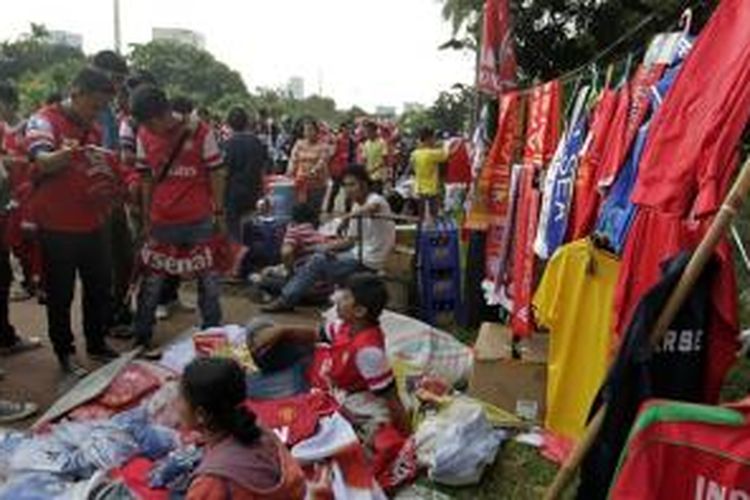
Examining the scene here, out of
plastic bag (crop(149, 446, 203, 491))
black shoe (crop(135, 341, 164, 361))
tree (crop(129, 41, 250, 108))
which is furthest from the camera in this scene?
tree (crop(129, 41, 250, 108))

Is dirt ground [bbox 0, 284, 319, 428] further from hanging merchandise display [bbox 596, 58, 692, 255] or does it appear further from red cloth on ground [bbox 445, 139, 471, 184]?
red cloth on ground [bbox 445, 139, 471, 184]

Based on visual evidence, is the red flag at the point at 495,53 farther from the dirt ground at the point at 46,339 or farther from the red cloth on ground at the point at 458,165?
the red cloth on ground at the point at 458,165

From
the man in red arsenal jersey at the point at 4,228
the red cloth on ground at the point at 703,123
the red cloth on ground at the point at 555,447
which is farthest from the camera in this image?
the man in red arsenal jersey at the point at 4,228

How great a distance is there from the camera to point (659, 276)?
3.69 metres

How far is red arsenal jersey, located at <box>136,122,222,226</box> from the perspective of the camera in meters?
6.45

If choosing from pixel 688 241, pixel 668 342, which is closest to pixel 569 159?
pixel 688 241

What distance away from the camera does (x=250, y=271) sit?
9.76m

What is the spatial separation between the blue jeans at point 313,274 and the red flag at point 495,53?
1.96 metres

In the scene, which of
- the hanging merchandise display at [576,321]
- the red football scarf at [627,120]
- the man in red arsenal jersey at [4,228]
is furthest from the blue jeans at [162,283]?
the red football scarf at [627,120]

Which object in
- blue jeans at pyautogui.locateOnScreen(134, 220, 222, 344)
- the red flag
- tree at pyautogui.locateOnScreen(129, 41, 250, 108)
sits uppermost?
tree at pyautogui.locateOnScreen(129, 41, 250, 108)

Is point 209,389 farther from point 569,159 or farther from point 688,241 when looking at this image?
point 569,159

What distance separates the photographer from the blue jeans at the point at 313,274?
841 centimetres

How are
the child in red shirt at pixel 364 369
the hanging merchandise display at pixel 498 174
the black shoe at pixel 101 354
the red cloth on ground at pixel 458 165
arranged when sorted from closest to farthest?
the child in red shirt at pixel 364 369 → the black shoe at pixel 101 354 → the hanging merchandise display at pixel 498 174 → the red cloth on ground at pixel 458 165

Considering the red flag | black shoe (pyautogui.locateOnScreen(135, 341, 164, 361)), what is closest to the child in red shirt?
black shoe (pyautogui.locateOnScreen(135, 341, 164, 361))
